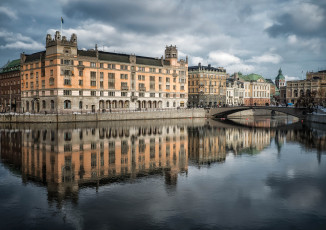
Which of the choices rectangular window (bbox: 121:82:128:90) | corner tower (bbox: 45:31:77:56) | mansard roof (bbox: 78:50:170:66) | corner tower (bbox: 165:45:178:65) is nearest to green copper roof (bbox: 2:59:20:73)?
corner tower (bbox: 45:31:77:56)

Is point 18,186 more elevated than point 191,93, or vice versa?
point 191,93

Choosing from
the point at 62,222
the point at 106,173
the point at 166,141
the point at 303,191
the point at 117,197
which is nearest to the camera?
the point at 62,222

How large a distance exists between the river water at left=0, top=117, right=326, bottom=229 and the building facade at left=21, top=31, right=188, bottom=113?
6636 centimetres

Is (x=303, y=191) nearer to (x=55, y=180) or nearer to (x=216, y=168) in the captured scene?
(x=216, y=168)

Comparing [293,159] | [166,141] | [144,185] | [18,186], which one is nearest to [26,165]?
[18,186]

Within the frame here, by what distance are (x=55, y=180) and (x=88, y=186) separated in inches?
182

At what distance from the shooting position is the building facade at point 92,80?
387 ft

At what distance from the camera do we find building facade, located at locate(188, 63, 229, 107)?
18912 centimetres

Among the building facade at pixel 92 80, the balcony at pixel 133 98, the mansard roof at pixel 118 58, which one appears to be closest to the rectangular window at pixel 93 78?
the building facade at pixel 92 80

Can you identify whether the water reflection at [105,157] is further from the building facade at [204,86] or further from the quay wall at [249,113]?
the building facade at [204,86]

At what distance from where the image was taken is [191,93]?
635ft

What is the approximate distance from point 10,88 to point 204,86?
359 ft

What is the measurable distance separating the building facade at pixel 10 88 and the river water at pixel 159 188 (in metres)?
100.0

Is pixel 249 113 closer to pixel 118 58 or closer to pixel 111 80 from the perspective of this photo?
pixel 118 58
